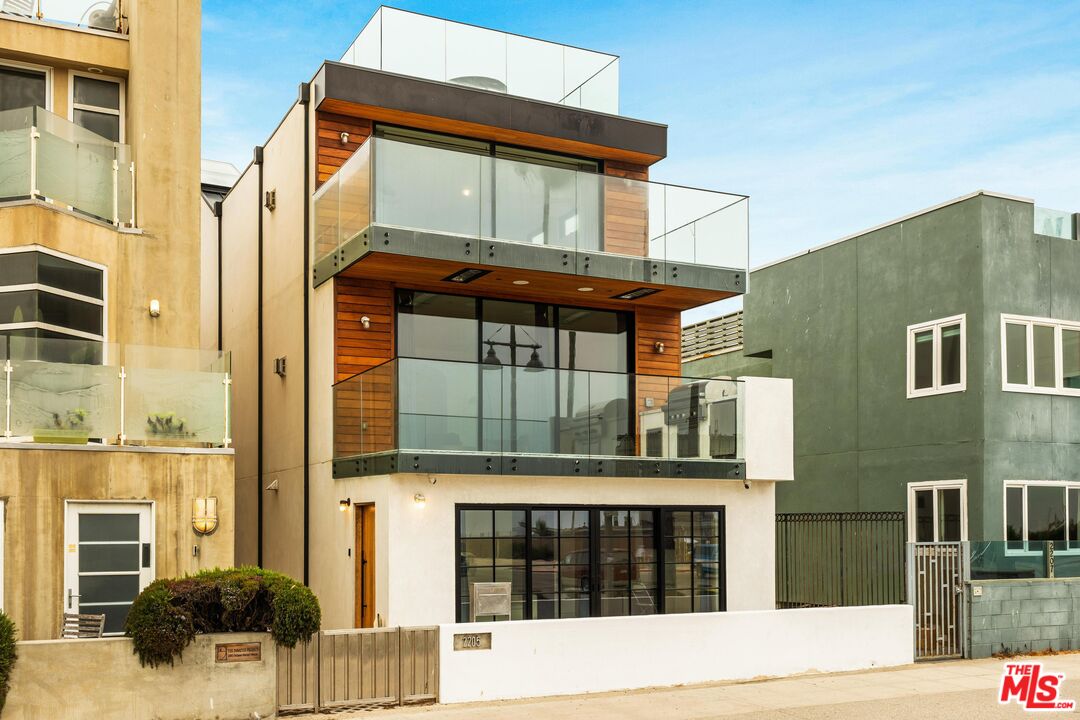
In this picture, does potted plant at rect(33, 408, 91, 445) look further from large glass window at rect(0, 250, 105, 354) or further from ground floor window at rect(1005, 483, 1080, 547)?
ground floor window at rect(1005, 483, 1080, 547)

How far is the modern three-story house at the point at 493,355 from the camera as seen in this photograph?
52.5 feet

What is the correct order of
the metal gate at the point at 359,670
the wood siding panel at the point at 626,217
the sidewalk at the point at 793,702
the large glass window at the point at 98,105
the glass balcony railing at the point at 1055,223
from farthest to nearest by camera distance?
the glass balcony railing at the point at 1055,223 → the wood siding panel at the point at 626,217 → the large glass window at the point at 98,105 → the sidewalk at the point at 793,702 → the metal gate at the point at 359,670

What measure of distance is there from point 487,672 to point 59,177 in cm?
846

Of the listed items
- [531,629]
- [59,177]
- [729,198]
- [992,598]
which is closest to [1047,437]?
[992,598]

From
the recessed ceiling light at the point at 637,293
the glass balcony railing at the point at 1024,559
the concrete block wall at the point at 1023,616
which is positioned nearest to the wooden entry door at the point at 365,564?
the recessed ceiling light at the point at 637,293

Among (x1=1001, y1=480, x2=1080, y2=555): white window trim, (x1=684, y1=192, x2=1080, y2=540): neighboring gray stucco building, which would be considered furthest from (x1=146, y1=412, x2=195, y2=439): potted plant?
(x1=1001, y1=480, x2=1080, y2=555): white window trim

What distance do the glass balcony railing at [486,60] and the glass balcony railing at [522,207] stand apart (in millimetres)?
2279

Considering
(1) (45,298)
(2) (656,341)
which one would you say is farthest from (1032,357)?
(1) (45,298)

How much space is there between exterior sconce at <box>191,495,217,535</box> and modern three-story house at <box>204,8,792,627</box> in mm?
2310

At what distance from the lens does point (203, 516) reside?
14.4 m

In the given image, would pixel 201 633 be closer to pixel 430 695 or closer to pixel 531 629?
pixel 430 695

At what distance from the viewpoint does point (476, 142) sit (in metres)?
19.2

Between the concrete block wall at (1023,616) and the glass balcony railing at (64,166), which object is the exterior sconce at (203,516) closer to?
Result: the glass balcony railing at (64,166)

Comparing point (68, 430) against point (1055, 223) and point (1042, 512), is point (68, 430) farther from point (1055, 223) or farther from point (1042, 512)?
point (1055, 223)
